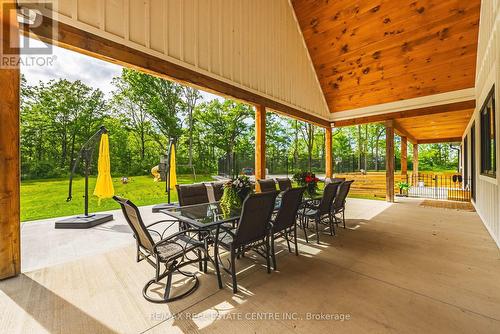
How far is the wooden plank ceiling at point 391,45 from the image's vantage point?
482 cm

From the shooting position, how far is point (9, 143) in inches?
95.2

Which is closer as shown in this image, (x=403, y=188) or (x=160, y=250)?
(x=160, y=250)

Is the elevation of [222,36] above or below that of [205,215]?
above

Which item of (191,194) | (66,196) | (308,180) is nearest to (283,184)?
(308,180)

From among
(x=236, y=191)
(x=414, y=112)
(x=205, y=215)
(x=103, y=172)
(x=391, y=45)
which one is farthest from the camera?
(x=414, y=112)

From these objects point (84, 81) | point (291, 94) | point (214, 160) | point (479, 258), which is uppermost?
point (84, 81)

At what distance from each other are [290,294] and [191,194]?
2013 millimetres

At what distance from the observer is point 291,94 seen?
6359mm

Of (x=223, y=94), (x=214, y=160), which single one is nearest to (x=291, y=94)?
(x=223, y=94)

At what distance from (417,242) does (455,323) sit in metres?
2.19

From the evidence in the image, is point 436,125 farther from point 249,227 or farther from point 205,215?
point 205,215

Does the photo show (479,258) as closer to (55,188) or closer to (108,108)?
(55,188)

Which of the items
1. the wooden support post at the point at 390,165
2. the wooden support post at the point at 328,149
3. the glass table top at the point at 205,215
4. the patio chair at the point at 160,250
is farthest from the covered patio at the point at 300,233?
the wooden support post at the point at 328,149

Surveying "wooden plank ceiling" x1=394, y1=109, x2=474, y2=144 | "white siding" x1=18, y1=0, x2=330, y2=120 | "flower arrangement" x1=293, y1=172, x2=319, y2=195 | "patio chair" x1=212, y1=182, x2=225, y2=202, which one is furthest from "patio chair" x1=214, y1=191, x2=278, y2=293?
"wooden plank ceiling" x1=394, y1=109, x2=474, y2=144
